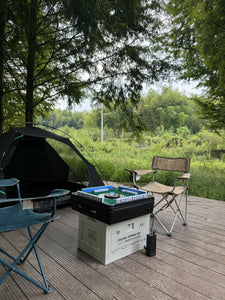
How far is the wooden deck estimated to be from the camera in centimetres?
127

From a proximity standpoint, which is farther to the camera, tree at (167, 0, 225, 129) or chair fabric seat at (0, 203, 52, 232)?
tree at (167, 0, 225, 129)

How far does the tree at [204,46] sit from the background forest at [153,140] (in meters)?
0.52

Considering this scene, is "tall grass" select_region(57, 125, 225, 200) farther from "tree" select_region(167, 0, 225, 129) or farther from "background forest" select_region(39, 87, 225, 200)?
"tree" select_region(167, 0, 225, 129)

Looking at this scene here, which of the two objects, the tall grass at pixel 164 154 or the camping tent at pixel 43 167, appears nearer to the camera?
the camping tent at pixel 43 167

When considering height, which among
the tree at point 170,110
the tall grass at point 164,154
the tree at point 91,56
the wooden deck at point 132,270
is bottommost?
the wooden deck at point 132,270

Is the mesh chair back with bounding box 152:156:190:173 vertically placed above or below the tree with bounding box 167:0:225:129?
below

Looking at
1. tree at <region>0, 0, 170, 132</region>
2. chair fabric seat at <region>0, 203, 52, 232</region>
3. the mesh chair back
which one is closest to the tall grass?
the mesh chair back

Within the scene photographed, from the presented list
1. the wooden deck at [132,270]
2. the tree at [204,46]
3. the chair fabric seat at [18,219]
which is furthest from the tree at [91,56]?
the wooden deck at [132,270]

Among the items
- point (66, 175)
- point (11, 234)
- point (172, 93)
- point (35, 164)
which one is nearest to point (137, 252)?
point (11, 234)

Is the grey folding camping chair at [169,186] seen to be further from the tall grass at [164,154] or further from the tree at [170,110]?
the tree at [170,110]

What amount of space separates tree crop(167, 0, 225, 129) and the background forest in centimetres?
52

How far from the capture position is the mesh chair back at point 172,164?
2.71 meters

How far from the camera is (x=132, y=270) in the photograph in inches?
59.7

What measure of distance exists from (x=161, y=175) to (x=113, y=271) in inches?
150
